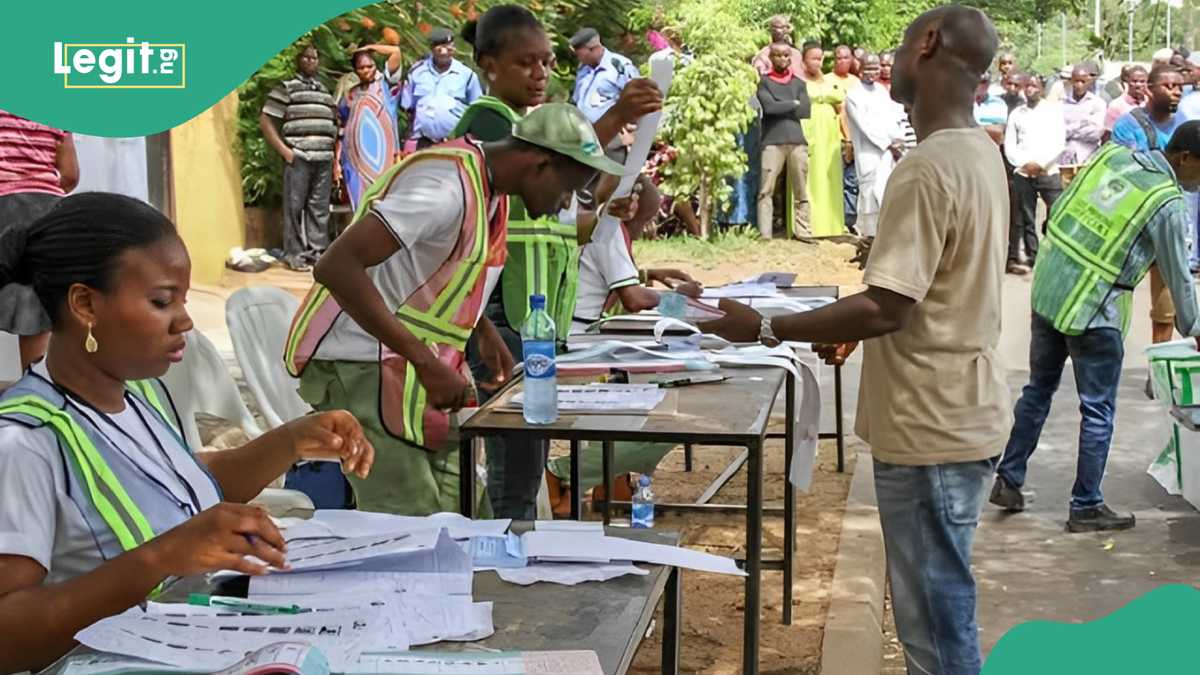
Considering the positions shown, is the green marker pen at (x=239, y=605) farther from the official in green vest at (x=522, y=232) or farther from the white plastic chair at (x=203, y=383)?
the white plastic chair at (x=203, y=383)

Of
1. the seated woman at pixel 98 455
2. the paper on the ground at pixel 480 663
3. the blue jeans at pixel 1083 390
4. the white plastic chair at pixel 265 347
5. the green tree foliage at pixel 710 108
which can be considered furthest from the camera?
the green tree foliage at pixel 710 108

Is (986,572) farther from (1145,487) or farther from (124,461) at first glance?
(124,461)

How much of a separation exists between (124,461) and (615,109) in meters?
2.44

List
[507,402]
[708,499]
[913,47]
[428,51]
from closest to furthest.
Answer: [913,47], [507,402], [708,499], [428,51]

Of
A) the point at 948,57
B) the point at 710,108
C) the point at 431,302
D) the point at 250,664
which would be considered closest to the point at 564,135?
the point at 431,302

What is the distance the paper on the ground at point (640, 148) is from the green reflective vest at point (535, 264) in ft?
1.00

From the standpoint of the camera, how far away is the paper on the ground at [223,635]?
1.90 meters

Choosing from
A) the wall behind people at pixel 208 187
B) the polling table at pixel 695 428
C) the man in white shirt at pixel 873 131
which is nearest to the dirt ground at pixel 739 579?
the polling table at pixel 695 428

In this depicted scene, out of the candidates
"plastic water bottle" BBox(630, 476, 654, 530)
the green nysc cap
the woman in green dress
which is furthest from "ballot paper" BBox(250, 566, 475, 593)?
the woman in green dress

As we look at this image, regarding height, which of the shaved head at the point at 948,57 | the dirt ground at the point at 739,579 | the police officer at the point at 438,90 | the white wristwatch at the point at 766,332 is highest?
the police officer at the point at 438,90

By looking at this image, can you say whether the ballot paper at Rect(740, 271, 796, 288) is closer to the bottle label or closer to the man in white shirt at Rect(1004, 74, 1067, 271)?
the bottle label

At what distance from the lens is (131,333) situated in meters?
2.31

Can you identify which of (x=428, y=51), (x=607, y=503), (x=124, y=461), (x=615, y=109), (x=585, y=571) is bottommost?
(x=607, y=503)

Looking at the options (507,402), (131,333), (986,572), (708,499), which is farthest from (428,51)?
(131,333)
